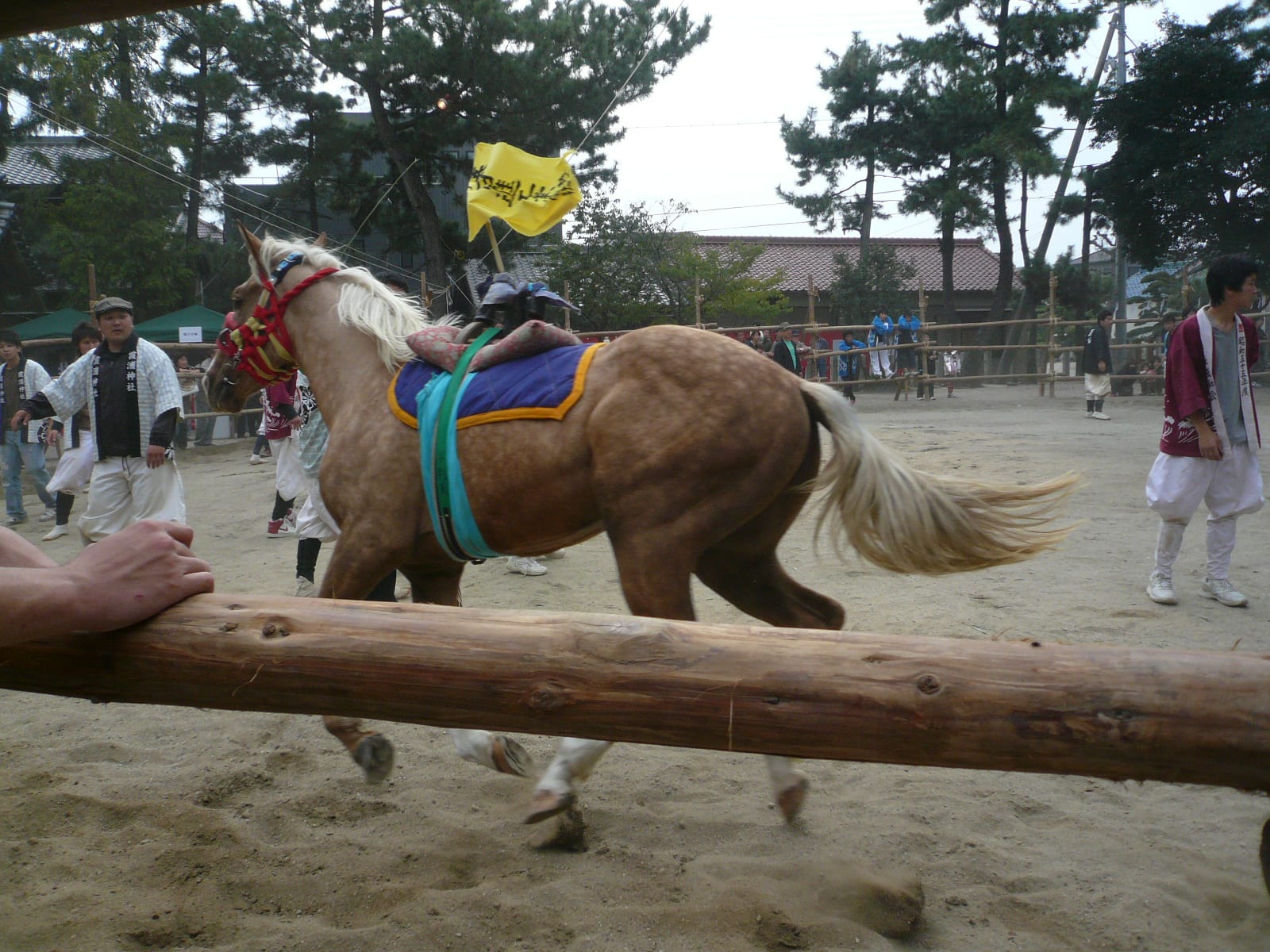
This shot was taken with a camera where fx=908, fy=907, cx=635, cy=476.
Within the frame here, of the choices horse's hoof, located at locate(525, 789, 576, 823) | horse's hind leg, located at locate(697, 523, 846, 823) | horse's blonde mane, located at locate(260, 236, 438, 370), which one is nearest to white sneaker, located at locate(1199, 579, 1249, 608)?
horse's hind leg, located at locate(697, 523, 846, 823)

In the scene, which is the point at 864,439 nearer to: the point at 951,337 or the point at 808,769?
the point at 808,769

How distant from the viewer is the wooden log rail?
1323 mm

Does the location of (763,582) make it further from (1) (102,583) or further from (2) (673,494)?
(1) (102,583)

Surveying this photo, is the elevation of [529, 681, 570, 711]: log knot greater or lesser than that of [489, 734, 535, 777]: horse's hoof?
greater

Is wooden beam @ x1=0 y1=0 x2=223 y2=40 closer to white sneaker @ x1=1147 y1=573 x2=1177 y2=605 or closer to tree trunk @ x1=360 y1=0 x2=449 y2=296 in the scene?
white sneaker @ x1=1147 y1=573 x2=1177 y2=605

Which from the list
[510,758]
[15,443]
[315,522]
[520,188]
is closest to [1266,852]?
[510,758]

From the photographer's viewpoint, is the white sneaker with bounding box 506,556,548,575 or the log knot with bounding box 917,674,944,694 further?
the white sneaker with bounding box 506,556,548,575

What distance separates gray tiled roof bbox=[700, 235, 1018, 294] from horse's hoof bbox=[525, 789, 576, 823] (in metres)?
31.6

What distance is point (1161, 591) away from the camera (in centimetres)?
509

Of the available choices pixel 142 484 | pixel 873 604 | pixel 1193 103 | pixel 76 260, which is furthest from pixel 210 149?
pixel 1193 103

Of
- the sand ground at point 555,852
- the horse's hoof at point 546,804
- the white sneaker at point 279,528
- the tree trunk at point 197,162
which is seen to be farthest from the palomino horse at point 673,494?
the tree trunk at point 197,162

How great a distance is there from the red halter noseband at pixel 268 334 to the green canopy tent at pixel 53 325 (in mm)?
16351

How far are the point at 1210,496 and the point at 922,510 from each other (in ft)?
10.4

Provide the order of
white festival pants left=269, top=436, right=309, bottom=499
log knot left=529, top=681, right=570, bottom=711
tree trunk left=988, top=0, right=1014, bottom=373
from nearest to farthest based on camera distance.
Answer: log knot left=529, top=681, right=570, bottom=711
white festival pants left=269, top=436, right=309, bottom=499
tree trunk left=988, top=0, right=1014, bottom=373
